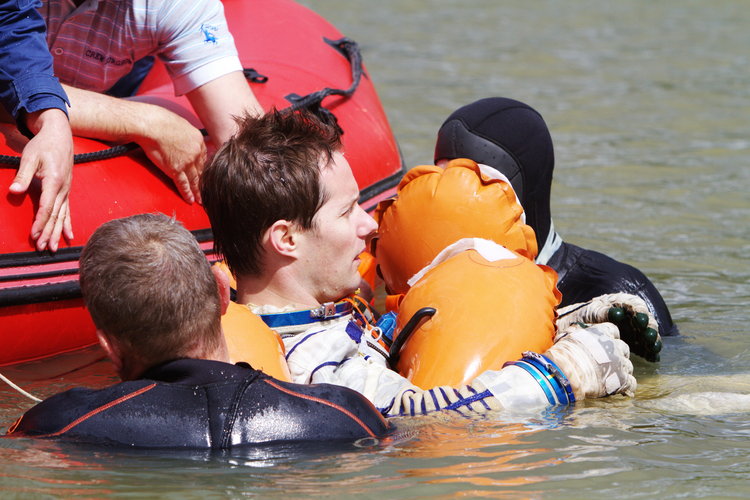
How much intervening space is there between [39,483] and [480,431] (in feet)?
3.37

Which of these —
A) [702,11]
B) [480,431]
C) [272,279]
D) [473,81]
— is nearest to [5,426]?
[272,279]

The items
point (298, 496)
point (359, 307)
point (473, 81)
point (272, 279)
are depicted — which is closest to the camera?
point (298, 496)

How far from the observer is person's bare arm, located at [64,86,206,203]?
11.9 feet

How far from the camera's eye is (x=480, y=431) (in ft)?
8.79

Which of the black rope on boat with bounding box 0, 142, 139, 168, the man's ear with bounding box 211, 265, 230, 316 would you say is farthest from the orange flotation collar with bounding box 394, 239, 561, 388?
the black rope on boat with bounding box 0, 142, 139, 168

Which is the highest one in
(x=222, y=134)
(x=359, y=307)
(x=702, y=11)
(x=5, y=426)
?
(x=702, y=11)

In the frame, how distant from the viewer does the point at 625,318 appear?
3229 mm

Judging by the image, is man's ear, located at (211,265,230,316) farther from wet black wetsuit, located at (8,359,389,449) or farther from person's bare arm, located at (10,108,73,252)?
person's bare arm, located at (10,108,73,252)

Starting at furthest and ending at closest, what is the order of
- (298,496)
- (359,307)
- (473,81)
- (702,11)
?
(702,11), (473,81), (359,307), (298,496)

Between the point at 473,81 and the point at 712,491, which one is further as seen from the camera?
the point at 473,81

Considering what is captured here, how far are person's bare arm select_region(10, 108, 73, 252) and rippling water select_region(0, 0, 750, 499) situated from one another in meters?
0.51

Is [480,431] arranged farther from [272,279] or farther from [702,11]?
[702,11]

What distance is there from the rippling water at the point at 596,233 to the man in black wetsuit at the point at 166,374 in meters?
0.06

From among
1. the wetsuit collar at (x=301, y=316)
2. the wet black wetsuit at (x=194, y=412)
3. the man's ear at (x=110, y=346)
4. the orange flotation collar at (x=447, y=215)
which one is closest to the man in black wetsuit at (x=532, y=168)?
the orange flotation collar at (x=447, y=215)
